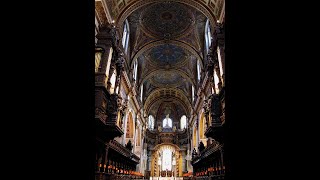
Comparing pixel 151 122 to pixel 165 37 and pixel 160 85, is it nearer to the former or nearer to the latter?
pixel 160 85

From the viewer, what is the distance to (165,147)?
126 feet

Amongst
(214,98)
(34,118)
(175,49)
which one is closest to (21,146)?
(34,118)

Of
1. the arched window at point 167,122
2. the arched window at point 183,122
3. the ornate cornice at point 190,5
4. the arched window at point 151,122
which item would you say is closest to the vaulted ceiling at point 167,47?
the ornate cornice at point 190,5

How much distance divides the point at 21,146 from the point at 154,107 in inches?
1482

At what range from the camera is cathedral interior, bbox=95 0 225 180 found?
513 inches

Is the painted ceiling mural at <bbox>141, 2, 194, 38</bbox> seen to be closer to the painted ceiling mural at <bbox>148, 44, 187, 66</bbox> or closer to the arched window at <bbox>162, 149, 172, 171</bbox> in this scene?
the painted ceiling mural at <bbox>148, 44, 187, 66</bbox>

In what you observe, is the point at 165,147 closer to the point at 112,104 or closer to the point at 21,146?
the point at 112,104

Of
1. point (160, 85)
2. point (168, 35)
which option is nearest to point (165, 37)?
point (168, 35)

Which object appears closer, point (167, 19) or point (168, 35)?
point (167, 19)

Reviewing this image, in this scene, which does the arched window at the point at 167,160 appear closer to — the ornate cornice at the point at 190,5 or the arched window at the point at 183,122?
the arched window at the point at 183,122

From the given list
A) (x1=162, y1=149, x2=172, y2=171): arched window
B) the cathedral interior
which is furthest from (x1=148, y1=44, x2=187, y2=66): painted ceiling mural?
(x1=162, y1=149, x2=172, y2=171): arched window

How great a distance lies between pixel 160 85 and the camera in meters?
34.1

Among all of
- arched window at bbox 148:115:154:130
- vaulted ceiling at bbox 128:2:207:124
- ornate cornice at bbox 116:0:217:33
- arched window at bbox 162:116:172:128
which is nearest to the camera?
ornate cornice at bbox 116:0:217:33

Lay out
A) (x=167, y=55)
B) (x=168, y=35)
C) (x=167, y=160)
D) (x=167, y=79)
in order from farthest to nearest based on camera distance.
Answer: (x=167, y=160) → (x=167, y=79) → (x=167, y=55) → (x=168, y=35)
